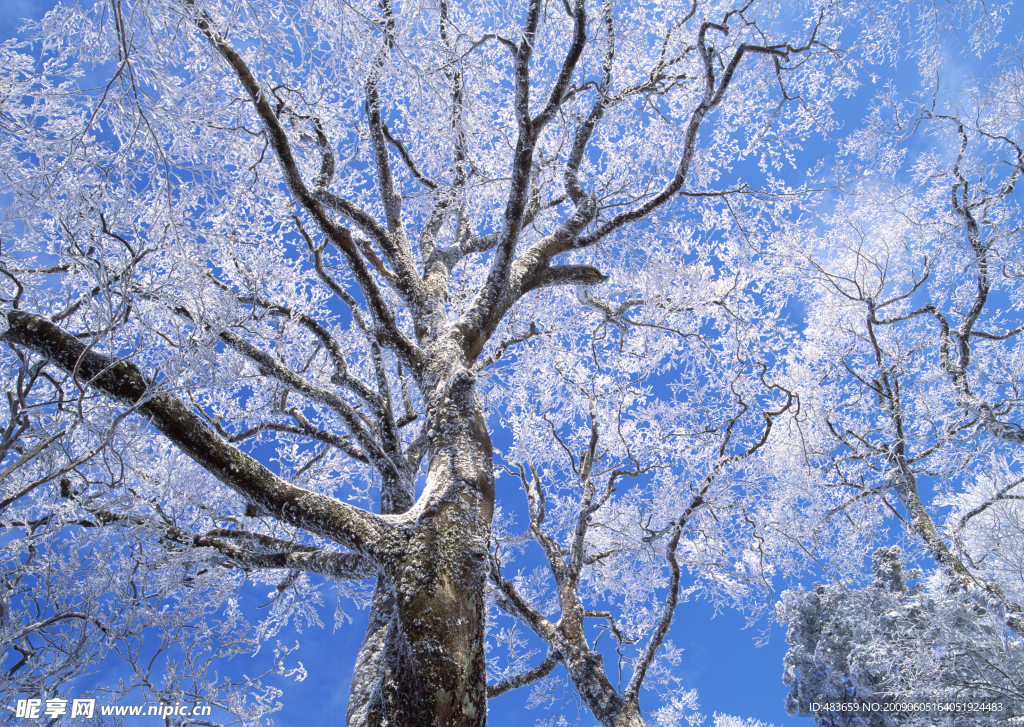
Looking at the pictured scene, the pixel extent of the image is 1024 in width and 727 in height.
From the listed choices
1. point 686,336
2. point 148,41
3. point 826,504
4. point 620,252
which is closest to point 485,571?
point 148,41

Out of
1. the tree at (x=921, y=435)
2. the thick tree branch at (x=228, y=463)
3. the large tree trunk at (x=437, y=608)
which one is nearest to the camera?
the large tree trunk at (x=437, y=608)

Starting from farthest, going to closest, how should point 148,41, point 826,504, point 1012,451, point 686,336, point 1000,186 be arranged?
point 826,504
point 1012,451
point 1000,186
point 686,336
point 148,41

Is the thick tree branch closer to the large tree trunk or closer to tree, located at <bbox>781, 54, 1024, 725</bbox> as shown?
the large tree trunk

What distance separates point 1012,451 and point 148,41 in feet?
40.3

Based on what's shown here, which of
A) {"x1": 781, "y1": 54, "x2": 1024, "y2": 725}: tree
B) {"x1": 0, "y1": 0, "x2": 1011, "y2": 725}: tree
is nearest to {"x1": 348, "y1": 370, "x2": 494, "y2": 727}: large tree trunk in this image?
{"x1": 0, "y1": 0, "x2": 1011, "y2": 725}: tree

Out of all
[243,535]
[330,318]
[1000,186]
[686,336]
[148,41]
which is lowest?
[243,535]

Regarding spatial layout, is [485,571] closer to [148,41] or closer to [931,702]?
[148,41]

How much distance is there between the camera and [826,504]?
8.97 meters

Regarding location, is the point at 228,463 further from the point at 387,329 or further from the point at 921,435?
A: the point at 921,435

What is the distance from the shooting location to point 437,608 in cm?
251

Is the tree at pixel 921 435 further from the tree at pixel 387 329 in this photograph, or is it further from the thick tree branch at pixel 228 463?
the thick tree branch at pixel 228 463

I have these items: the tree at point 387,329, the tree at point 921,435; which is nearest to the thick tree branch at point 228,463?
the tree at point 387,329

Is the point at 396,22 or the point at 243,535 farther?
the point at 243,535

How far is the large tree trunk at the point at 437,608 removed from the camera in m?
2.32
